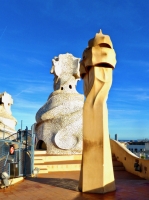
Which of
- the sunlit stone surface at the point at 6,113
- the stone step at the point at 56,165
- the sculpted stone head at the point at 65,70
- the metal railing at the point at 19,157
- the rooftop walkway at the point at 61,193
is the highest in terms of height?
the sculpted stone head at the point at 65,70

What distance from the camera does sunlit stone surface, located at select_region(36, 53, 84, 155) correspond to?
16.4m

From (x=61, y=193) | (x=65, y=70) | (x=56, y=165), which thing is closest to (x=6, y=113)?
(x=65, y=70)

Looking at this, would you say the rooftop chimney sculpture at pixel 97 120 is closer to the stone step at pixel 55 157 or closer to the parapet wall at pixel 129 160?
the parapet wall at pixel 129 160

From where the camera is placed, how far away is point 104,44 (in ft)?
23.4

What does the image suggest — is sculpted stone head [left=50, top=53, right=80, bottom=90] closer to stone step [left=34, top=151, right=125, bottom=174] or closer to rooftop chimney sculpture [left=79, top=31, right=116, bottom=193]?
stone step [left=34, top=151, right=125, bottom=174]

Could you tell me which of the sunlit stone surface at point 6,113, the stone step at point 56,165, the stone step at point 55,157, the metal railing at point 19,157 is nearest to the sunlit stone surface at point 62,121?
the stone step at point 55,157

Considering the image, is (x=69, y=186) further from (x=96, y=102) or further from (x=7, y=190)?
(x=96, y=102)

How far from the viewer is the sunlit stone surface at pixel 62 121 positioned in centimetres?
1641

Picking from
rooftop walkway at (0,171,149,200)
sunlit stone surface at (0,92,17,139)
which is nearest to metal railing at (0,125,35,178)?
rooftop walkway at (0,171,149,200)

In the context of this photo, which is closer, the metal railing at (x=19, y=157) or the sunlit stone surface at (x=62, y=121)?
the metal railing at (x=19, y=157)

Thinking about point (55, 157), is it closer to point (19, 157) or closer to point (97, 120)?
A: point (19, 157)

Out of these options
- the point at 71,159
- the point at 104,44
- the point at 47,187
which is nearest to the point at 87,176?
the point at 47,187

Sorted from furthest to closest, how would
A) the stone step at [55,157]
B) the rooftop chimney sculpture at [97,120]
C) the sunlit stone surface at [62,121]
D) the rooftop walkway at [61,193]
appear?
the sunlit stone surface at [62,121], the stone step at [55,157], the rooftop chimney sculpture at [97,120], the rooftop walkway at [61,193]

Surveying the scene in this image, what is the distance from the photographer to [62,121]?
16922mm
